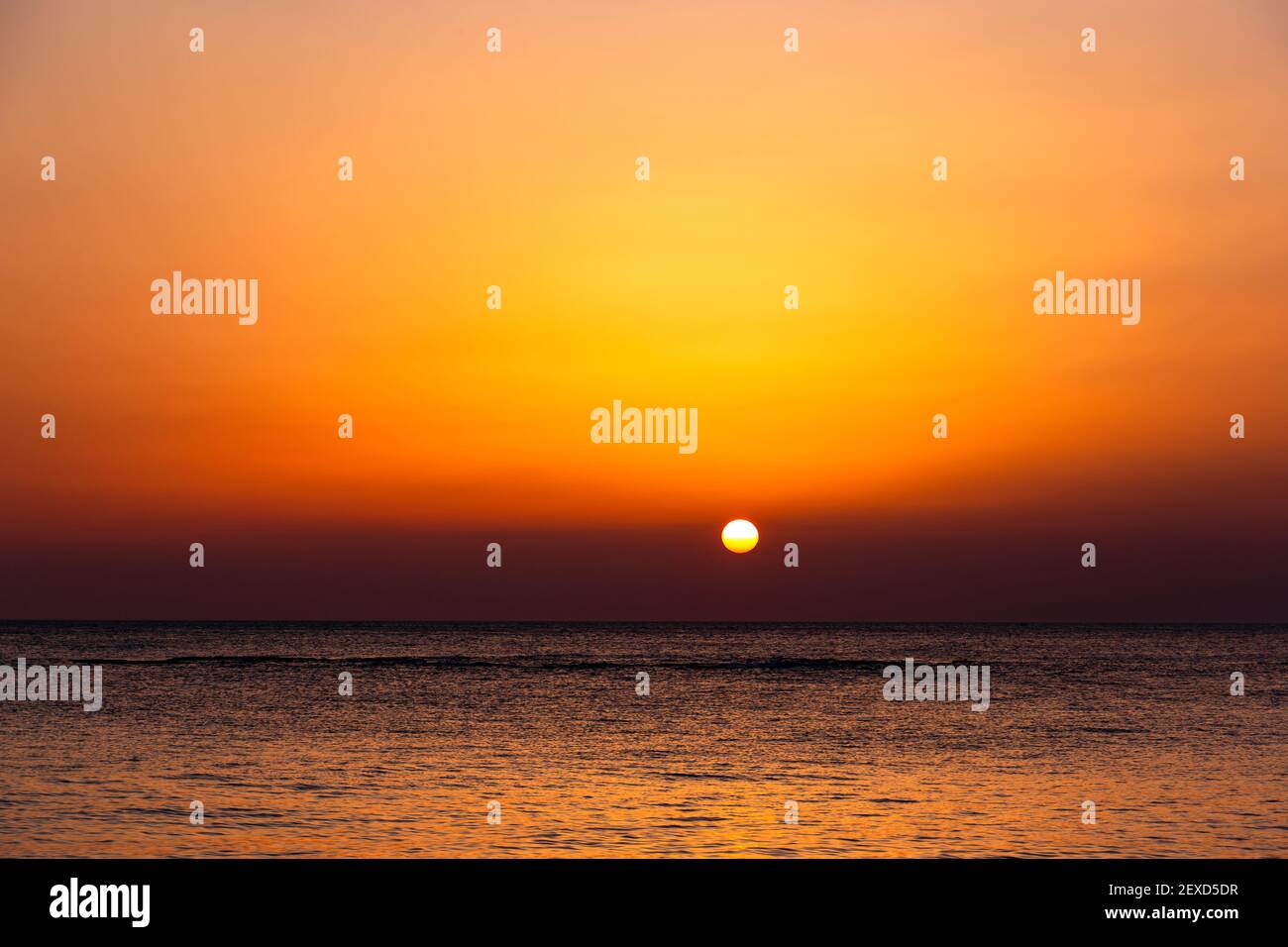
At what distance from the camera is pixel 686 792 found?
31719mm

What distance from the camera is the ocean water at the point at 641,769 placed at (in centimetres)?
2542

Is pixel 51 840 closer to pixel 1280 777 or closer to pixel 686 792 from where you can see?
pixel 686 792

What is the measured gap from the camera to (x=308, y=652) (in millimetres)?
129000

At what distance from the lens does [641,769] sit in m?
37.2

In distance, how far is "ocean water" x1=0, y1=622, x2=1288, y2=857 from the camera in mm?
25422

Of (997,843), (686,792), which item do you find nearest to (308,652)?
(686,792)
